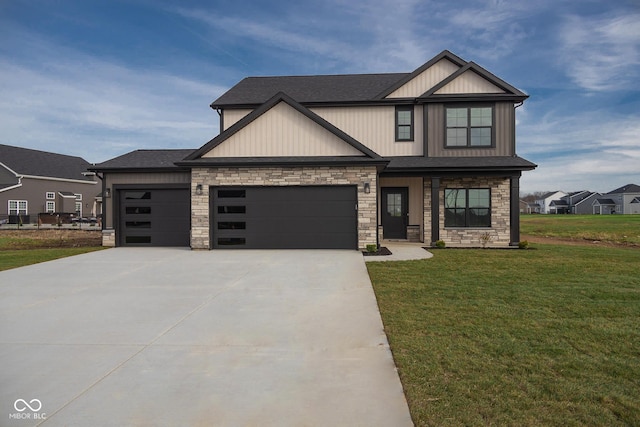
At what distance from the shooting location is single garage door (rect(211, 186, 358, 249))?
1303cm

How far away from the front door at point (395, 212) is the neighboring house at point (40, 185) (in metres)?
31.0

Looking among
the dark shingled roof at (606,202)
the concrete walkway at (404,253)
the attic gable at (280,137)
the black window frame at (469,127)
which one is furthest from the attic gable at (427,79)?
the dark shingled roof at (606,202)

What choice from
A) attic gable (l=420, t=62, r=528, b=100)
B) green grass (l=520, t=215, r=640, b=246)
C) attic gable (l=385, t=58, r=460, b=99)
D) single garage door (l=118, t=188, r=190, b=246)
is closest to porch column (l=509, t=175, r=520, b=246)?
attic gable (l=420, t=62, r=528, b=100)

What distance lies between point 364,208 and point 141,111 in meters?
22.3

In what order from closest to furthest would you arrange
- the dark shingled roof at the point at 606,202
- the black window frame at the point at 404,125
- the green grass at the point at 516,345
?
the green grass at the point at 516,345, the black window frame at the point at 404,125, the dark shingled roof at the point at 606,202

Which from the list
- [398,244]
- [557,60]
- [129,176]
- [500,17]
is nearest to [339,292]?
Answer: [398,244]

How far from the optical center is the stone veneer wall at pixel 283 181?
1279 cm

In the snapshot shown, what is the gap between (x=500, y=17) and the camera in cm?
1405

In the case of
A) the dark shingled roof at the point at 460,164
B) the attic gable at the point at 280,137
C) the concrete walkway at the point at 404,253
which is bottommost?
the concrete walkway at the point at 404,253

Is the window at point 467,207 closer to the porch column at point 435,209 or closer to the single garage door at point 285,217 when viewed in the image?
the porch column at point 435,209

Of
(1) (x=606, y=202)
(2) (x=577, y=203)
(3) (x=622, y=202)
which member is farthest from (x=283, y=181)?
(2) (x=577, y=203)

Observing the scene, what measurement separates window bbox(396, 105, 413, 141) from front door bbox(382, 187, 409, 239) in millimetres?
2430

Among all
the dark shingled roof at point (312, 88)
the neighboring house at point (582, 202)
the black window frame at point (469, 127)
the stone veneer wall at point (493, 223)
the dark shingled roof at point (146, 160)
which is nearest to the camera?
the dark shingled roof at point (146, 160)

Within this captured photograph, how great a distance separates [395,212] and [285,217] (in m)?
5.81
